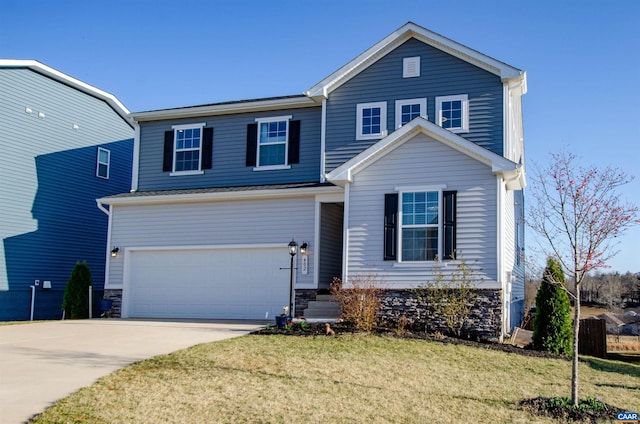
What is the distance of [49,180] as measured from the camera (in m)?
20.7

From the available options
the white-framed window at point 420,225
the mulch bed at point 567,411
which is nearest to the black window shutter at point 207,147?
the white-framed window at point 420,225

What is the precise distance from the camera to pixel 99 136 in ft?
75.0

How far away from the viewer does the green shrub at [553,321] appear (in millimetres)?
12617

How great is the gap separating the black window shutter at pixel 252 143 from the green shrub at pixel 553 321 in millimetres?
9036

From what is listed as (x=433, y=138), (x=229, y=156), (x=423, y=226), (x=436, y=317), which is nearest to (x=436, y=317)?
(x=436, y=317)

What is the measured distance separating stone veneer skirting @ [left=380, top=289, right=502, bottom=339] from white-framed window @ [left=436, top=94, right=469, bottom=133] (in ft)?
16.2

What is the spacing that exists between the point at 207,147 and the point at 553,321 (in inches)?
435

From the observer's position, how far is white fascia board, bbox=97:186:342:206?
16516mm

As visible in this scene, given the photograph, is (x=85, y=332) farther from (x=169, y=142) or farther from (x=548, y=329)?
(x=548, y=329)

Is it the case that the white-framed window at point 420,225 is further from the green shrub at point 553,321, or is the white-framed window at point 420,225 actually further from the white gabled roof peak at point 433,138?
the green shrub at point 553,321

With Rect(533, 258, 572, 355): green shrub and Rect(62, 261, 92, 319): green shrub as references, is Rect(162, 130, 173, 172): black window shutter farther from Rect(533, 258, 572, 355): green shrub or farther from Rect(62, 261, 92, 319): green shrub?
Rect(533, 258, 572, 355): green shrub

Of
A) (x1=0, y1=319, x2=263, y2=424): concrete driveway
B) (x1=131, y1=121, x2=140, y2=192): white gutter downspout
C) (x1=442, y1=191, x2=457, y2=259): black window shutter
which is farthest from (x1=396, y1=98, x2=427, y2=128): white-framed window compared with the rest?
(x1=131, y1=121, x2=140, y2=192): white gutter downspout

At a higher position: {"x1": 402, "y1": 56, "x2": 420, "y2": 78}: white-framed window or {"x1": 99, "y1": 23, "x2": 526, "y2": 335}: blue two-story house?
{"x1": 402, "y1": 56, "x2": 420, "y2": 78}: white-framed window

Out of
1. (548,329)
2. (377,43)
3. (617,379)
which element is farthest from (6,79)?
(617,379)
